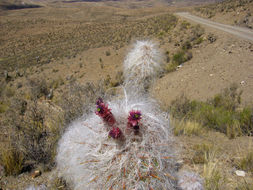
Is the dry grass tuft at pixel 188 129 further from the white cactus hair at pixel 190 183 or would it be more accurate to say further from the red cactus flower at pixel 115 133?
the red cactus flower at pixel 115 133

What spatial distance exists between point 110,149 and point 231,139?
14.8ft

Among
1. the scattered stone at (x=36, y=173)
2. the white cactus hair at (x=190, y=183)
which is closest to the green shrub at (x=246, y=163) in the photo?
the white cactus hair at (x=190, y=183)

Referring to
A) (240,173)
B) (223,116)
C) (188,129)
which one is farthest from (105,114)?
(223,116)

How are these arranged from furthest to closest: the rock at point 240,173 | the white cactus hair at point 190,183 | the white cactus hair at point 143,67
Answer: the rock at point 240,173, the white cactus hair at point 143,67, the white cactus hair at point 190,183

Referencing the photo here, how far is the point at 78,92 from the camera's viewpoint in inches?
253

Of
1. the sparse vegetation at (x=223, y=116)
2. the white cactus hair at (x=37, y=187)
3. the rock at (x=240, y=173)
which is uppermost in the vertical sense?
the rock at (x=240, y=173)

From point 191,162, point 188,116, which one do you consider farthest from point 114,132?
point 188,116

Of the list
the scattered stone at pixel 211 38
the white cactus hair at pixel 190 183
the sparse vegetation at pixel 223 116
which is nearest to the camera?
the white cactus hair at pixel 190 183

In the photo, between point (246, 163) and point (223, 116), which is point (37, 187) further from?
point (223, 116)

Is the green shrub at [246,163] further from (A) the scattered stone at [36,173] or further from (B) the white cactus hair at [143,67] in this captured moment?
(A) the scattered stone at [36,173]

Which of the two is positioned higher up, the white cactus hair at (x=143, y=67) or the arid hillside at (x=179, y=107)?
the white cactus hair at (x=143, y=67)

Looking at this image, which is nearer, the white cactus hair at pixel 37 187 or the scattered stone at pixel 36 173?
the white cactus hair at pixel 37 187

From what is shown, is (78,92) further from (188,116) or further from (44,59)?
(44,59)

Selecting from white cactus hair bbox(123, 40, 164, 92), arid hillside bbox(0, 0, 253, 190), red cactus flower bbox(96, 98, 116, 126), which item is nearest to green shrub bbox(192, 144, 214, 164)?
arid hillside bbox(0, 0, 253, 190)
